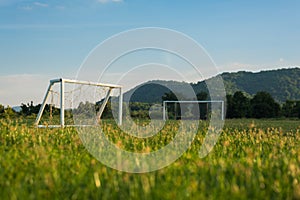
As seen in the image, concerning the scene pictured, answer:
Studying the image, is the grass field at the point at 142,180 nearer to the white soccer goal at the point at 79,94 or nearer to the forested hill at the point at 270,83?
the white soccer goal at the point at 79,94

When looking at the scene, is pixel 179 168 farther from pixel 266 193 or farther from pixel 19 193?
pixel 19 193

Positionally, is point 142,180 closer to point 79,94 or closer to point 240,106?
point 79,94

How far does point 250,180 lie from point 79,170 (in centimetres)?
145

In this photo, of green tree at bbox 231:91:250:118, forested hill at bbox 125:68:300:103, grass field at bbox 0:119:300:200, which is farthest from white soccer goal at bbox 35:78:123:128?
forested hill at bbox 125:68:300:103

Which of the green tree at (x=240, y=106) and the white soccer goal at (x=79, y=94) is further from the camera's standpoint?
Result: the green tree at (x=240, y=106)

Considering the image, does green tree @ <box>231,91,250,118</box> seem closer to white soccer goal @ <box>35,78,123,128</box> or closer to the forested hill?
the forested hill

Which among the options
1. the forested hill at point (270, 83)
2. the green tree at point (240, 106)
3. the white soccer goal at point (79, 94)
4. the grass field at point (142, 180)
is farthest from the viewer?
the forested hill at point (270, 83)

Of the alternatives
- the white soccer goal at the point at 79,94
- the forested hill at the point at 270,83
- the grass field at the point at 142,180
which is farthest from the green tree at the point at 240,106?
the grass field at the point at 142,180

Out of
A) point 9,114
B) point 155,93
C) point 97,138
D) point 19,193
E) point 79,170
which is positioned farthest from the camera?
point 155,93

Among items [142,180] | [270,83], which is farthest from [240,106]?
[142,180]

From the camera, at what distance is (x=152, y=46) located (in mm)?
6453

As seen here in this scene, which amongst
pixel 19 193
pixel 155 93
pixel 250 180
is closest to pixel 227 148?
pixel 250 180

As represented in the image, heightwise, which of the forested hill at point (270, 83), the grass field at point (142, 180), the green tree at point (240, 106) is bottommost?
the grass field at point (142, 180)

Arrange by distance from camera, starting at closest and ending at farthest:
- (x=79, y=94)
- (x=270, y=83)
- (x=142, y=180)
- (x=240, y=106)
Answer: (x=142, y=180) < (x=79, y=94) < (x=240, y=106) < (x=270, y=83)
